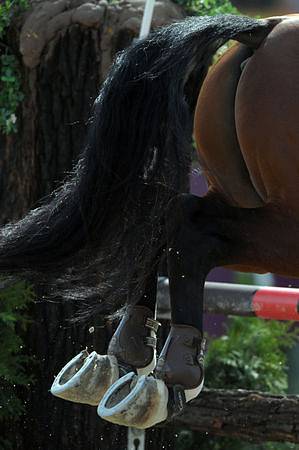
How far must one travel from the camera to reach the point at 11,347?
409cm

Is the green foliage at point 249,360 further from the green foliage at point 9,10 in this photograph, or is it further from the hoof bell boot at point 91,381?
the hoof bell boot at point 91,381

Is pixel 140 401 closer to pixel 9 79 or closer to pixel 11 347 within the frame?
pixel 11 347

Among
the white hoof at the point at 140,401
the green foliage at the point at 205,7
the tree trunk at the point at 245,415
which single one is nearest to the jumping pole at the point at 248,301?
the tree trunk at the point at 245,415

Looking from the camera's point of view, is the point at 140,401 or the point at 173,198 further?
the point at 173,198

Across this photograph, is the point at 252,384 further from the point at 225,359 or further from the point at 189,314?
the point at 189,314

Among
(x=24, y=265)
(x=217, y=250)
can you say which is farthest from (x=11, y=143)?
(x=217, y=250)

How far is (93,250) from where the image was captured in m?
2.92

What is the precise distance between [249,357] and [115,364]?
2385mm

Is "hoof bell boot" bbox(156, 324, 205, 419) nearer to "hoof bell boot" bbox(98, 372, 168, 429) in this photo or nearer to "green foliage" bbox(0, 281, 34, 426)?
"hoof bell boot" bbox(98, 372, 168, 429)

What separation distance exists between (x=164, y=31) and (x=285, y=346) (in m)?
3.10

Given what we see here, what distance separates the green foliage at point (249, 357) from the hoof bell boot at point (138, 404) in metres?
2.36

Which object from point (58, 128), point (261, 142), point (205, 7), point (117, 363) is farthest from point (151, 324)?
point (205, 7)

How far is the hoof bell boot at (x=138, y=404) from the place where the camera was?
2.61 meters

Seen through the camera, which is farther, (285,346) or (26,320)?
(285,346)
